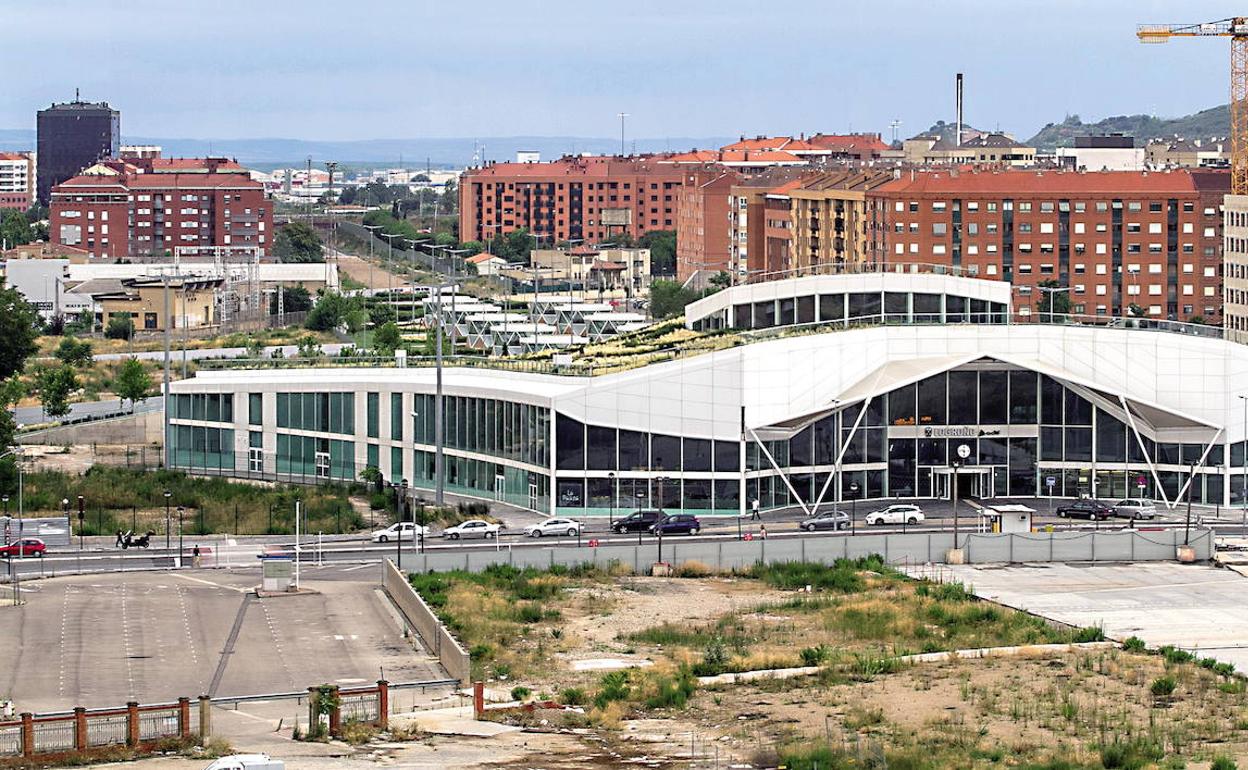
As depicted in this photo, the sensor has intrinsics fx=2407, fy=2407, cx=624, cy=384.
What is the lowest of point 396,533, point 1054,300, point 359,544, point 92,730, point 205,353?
point 92,730

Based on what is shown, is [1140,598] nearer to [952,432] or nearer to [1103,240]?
[952,432]

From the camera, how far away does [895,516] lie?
80.6 metres

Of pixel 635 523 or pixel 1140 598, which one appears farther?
pixel 635 523

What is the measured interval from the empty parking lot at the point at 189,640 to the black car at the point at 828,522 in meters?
16.6

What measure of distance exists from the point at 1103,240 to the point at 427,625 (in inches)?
3706

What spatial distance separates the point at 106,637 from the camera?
58.2 m

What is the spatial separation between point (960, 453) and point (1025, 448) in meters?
2.42

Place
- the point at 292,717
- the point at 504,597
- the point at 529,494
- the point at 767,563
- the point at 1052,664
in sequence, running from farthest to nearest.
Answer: the point at 529,494 → the point at 767,563 → the point at 504,597 → the point at 1052,664 → the point at 292,717

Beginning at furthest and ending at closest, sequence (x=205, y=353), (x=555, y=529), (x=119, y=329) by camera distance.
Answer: (x=119, y=329), (x=205, y=353), (x=555, y=529)

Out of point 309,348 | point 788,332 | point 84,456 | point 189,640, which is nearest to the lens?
point 189,640

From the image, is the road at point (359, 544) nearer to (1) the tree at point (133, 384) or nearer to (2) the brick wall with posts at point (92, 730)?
(2) the brick wall with posts at point (92, 730)

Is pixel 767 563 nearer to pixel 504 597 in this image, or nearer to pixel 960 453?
pixel 504 597

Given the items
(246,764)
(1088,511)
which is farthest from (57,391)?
(246,764)

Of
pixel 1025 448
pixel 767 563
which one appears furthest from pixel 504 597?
pixel 1025 448
